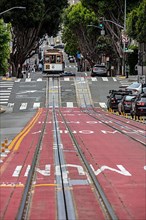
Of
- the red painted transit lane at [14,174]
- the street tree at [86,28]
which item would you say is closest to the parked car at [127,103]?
the red painted transit lane at [14,174]

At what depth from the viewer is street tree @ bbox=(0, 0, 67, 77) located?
3073 inches

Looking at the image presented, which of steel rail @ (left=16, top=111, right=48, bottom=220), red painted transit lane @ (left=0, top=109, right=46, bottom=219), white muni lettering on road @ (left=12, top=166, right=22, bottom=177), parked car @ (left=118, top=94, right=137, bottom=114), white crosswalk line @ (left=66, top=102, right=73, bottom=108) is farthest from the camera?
white crosswalk line @ (left=66, top=102, right=73, bottom=108)

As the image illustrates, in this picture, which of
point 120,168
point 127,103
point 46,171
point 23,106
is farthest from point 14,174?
point 23,106

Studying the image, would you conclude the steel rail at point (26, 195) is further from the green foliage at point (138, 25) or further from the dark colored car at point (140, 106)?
the green foliage at point (138, 25)

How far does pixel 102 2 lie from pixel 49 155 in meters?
62.6

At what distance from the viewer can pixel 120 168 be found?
541 inches

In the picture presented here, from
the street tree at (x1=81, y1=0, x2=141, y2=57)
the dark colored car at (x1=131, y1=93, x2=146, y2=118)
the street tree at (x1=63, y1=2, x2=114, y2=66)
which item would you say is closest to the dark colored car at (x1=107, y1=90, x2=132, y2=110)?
the dark colored car at (x1=131, y1=93, x2=146, y2=118)

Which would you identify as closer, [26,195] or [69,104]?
[26,195]

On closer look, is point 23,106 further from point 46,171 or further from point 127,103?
point 46,171

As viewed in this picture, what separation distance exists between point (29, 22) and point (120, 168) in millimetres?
67451

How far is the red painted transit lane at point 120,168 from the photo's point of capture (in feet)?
30.6

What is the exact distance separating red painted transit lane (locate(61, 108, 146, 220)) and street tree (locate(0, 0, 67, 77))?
2227 inches

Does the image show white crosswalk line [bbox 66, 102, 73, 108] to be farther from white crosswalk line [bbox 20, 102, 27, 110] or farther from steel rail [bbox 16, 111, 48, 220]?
steel rail [bbox 16, 111, 48, 220]

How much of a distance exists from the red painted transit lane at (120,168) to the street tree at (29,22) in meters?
56.6
